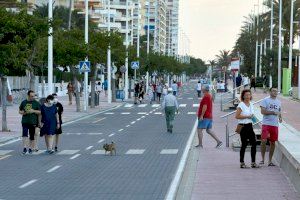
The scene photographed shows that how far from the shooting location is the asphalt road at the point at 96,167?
16.7 m

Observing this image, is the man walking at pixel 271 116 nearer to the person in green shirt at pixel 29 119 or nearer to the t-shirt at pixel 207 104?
the t-shirt at pixel 207 104

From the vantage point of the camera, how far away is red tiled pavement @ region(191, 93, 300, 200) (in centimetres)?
1564

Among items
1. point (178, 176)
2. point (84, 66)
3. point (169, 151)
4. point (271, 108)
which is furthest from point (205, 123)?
point (84, 66)

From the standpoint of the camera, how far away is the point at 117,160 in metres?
23.8

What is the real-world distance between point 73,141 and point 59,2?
94.9 meters

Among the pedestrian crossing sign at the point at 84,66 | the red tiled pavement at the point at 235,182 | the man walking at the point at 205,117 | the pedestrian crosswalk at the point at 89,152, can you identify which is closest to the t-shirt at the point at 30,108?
the pedestrian crosswalk at the point at 89,152

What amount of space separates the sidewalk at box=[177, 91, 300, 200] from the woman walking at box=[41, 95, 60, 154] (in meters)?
4.19

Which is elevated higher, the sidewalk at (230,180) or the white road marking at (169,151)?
the sidewalk at (230,180)

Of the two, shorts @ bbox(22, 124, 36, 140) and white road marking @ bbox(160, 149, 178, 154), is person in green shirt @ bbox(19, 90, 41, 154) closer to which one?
shorts @ bbox(22, 124, 36, 140)

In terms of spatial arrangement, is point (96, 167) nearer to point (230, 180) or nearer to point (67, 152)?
point (230, 180)

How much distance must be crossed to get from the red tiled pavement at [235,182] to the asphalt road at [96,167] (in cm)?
76

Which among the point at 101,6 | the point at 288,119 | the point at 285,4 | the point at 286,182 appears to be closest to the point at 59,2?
the point at 101,6

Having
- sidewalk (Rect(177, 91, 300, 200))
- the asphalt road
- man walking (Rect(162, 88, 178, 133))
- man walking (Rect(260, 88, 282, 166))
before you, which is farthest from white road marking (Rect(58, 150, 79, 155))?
man walking (Rect(162, 88, 178, 133))

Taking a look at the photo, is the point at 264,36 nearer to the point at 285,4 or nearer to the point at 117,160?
the point at 285,4
